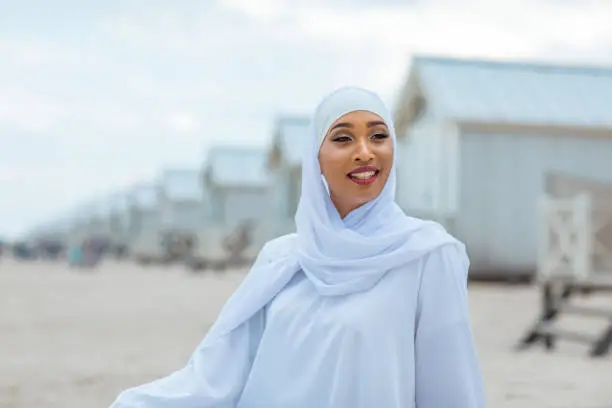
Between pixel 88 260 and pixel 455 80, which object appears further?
pixel 88 260

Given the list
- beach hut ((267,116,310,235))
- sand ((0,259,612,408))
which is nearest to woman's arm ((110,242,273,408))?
sand ((0,259,612,408))

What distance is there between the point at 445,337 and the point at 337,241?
32 centimetres

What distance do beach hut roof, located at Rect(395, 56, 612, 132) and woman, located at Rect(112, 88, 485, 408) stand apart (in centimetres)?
1711

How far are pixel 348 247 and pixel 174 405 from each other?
584 millimetres

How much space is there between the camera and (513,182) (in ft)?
63.7

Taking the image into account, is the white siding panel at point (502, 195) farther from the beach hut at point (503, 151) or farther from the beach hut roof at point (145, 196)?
the beach hut roof at point (145, 196)

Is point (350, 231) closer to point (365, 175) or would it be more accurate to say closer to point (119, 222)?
point (365, 175)

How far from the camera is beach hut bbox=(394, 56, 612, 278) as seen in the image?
19.3m

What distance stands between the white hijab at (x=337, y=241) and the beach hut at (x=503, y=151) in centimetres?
1694

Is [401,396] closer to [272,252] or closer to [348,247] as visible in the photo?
[348,247]

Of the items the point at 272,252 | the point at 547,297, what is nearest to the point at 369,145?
the point at 272,252

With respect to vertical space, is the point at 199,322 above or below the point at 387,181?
below

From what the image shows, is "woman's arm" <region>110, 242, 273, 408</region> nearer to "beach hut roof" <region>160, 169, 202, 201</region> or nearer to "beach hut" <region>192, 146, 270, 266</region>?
"beach hut" <region>192, 146, 270, 266</region>

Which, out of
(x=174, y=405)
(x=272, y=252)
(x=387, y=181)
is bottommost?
(x=174, y=405)
